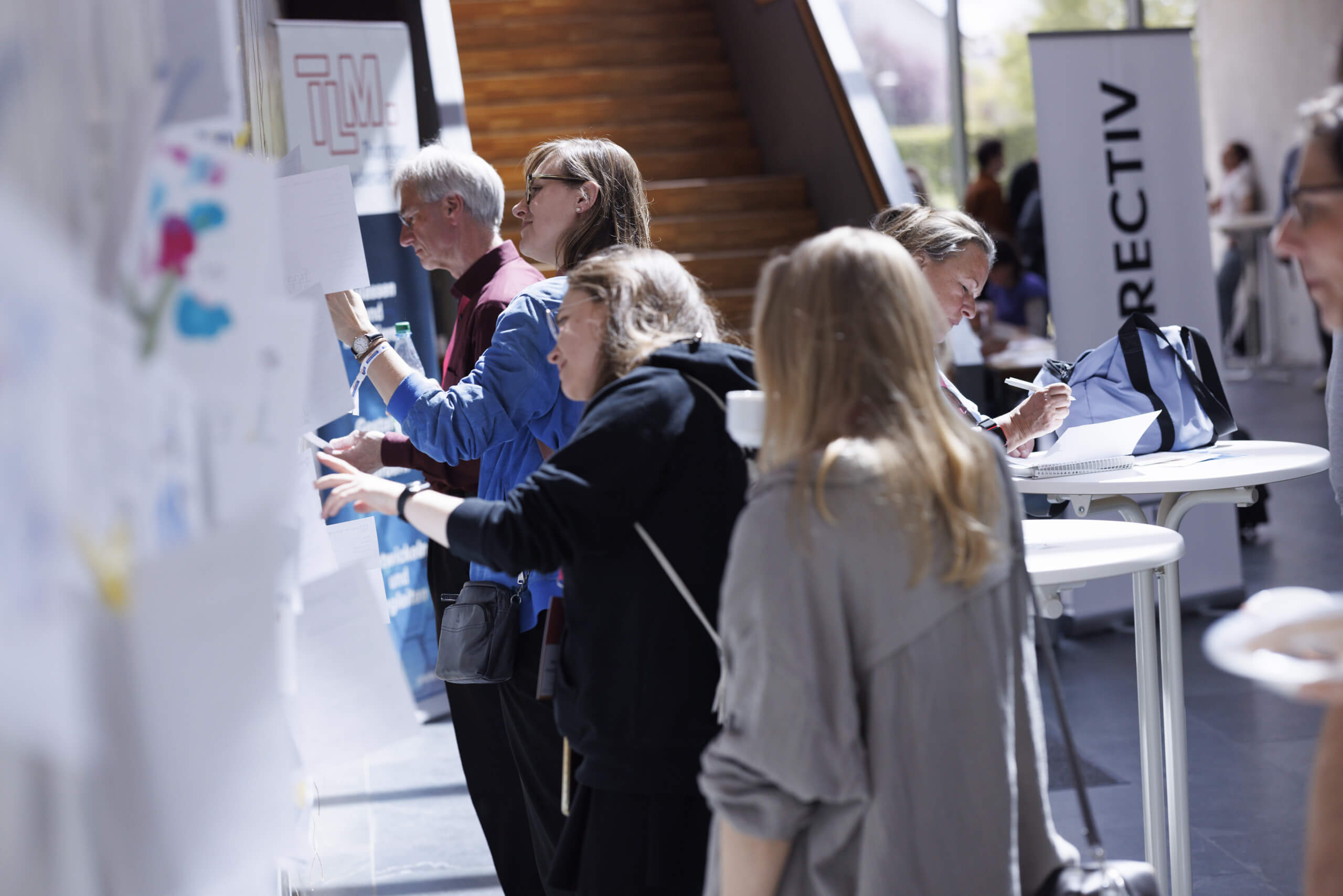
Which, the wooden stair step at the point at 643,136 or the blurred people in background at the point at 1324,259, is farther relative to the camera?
the wooden stair step at the point at 643,136

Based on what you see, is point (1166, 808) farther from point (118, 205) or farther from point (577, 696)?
point (118, 205)

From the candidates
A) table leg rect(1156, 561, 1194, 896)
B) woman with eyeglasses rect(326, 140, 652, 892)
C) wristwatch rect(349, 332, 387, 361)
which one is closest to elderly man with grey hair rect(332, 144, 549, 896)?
woman with eyeglasses rect(326, 140, 652, 892)

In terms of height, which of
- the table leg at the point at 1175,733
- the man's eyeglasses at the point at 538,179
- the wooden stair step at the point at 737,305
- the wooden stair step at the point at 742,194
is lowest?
the table leg at the point at 1175,733

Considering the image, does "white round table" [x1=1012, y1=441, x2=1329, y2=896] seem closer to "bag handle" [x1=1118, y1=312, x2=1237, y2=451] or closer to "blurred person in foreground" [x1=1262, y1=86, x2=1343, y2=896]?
"bag handle" [x1=1118, y1=312, x2=1237, y2=451]

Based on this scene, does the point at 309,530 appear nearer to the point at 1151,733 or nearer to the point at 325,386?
the point at 325,386

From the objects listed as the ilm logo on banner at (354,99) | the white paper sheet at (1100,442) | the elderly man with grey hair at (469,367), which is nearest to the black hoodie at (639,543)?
the elderly man with grey hair at (469,367)

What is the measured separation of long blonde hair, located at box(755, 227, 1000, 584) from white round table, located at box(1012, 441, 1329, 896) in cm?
131

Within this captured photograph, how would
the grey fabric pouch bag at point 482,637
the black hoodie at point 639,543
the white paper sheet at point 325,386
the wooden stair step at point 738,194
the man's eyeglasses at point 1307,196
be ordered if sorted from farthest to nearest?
the wooden stair step at point 738,194 < the grey fabric pouch bag at point 482,637 < the white paper sheet at point 325,386 < the black hoodie at point 639,543 < the man's eyeglasses at point 1307,196

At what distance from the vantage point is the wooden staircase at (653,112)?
19.7 ft

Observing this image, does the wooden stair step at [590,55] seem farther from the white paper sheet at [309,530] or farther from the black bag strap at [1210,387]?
the white paper sheet at [309,530]

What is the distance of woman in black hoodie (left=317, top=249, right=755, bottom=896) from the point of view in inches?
64.2

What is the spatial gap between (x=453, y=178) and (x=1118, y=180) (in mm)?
3225

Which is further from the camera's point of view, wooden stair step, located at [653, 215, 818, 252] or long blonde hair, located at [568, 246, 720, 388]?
wooden stair step, located at [653, 215, 818, 252]

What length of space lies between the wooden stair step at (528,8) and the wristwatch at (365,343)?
5.35 meters
